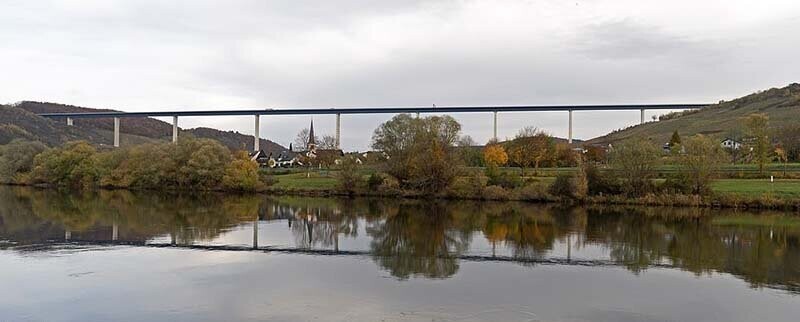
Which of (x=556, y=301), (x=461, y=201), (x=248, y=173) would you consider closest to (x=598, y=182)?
(x=461, y=201)

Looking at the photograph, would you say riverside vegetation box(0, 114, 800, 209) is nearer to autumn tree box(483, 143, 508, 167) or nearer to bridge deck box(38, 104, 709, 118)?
autumn tree box(483, 143, 508, 167)

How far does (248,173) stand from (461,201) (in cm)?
A: 1781

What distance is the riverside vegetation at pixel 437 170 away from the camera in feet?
129

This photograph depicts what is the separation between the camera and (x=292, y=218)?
3042cm

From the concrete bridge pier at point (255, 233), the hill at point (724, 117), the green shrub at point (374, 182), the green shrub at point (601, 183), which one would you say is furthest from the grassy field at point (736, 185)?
the hill at point (724, 117)

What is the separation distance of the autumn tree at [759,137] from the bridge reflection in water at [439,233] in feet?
36.5

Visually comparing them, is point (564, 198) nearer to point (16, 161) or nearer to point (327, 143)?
point (327, 143)

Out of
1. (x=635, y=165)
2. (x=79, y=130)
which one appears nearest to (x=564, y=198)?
(x=635, y=165)

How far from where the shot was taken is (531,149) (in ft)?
170

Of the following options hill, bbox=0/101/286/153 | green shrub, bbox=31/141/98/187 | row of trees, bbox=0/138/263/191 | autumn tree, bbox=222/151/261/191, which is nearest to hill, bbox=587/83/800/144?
autumn tree, bbox=222/151/261/191

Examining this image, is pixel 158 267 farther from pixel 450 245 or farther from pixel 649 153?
pixel 649 153

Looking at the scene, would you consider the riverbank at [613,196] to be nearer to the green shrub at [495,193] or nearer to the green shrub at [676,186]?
the green shrub at [495,193]

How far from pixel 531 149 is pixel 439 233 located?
28.8 metres

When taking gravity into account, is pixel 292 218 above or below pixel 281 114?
below
